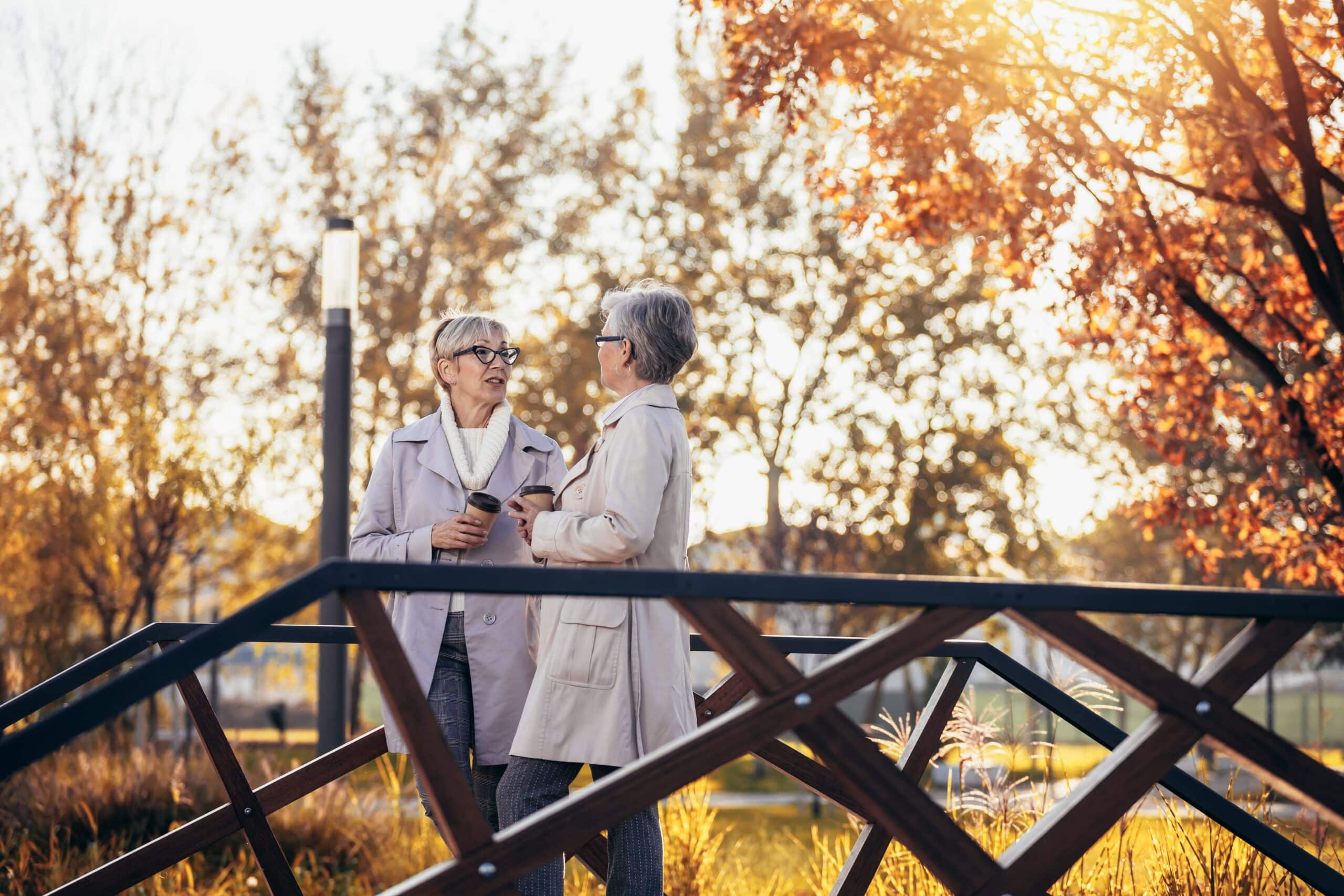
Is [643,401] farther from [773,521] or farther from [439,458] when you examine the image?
[773,521]

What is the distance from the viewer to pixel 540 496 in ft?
10.2

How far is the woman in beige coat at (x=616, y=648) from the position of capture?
2879 mm

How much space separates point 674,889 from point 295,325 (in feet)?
46.0

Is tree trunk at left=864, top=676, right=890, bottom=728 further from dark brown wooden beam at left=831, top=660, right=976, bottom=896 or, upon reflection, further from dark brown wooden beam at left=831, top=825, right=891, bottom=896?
dark brown wooden beam at left=831, top=825, right=891, bottom=896

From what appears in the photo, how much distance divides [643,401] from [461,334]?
29.8 inches

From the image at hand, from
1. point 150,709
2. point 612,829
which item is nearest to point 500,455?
point 612,829

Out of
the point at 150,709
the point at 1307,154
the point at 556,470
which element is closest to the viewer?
the point at 556,470

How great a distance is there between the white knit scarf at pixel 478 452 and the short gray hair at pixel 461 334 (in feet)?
0.44

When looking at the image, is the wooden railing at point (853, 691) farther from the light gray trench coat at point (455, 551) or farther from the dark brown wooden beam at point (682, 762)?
the light gray trench coat at point (455, 551)

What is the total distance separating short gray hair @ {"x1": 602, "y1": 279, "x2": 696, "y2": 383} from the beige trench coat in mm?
147

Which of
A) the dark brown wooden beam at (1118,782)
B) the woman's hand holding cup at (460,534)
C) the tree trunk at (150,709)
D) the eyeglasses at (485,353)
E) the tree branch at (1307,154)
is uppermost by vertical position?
the tree branch at (1307,154)

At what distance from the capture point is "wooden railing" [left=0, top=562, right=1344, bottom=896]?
2.07 metres

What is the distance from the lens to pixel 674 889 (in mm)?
5078

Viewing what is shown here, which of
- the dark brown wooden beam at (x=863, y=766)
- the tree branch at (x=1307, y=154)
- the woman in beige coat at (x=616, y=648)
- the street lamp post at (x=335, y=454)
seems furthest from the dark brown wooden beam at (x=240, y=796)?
the tree branch at (x=1307, y=154)
